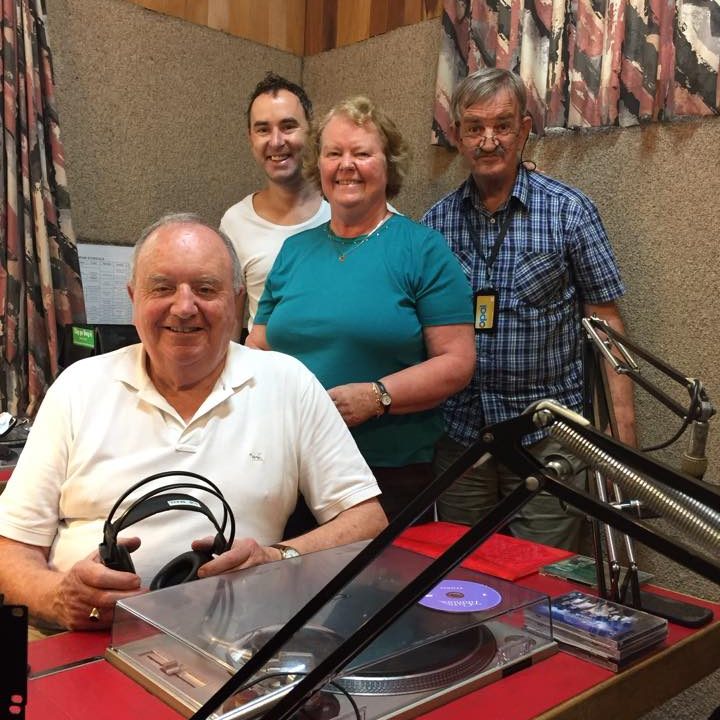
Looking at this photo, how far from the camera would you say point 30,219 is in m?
2.69

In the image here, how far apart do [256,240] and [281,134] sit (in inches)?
14.3

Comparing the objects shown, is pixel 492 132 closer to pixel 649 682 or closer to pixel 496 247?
pixel 496 247

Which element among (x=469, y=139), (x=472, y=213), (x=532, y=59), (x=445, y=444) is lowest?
(x=445, y=444)

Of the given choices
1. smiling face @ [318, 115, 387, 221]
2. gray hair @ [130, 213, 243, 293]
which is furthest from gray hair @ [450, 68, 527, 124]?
gray hair @ [130, 213, 243, 293]

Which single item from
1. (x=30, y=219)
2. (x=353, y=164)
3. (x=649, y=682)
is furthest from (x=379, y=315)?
(x=30, y=219)

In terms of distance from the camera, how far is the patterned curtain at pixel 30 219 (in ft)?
8.62

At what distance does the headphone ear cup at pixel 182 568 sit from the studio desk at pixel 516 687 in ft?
0.36

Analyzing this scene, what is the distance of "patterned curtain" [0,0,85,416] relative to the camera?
8.62 ft

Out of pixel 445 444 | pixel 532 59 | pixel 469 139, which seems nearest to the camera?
pixel 469 139

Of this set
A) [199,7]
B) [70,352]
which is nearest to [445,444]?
[70,352]

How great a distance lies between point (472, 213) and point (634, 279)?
0.59 meters

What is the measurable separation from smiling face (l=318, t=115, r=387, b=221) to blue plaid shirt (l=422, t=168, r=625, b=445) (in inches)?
18.2

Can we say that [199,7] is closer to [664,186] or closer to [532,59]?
[532,59]

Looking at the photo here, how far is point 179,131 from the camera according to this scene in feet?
10.6
